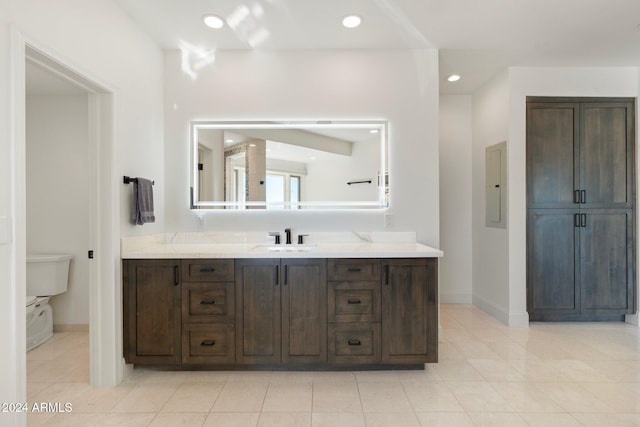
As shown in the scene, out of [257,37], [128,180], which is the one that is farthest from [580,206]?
[128,180]

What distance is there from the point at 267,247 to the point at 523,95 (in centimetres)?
294

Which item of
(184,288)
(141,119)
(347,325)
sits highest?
(141,119)

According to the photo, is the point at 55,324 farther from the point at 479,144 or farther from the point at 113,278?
the point at 479,144

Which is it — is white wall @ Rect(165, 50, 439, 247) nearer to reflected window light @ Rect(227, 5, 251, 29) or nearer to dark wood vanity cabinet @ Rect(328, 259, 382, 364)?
reflected window light @ Rect(227, 5, 251, 29)

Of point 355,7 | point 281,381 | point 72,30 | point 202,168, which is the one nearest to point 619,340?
point 281,381

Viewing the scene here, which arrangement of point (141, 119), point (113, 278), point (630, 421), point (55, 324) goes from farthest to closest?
point (55, 324), point (141, 119), point (113, 278), point (630, 421)

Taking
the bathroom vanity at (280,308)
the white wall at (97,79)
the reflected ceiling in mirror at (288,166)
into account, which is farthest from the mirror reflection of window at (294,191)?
the white wall at (97,79)

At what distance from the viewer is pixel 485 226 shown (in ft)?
12.5

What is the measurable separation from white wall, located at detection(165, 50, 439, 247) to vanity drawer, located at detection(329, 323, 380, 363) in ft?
3.07

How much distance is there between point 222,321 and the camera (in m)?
2.35

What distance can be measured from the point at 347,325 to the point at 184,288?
118 cm

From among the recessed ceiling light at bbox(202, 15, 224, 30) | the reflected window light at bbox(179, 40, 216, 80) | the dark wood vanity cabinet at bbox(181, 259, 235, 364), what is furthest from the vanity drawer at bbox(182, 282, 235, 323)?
the recessed ceiling light at bbox(202, 15, 224, 30)

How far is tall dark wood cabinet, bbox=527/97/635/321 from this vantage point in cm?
338

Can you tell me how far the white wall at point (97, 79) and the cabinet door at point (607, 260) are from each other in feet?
13.6
